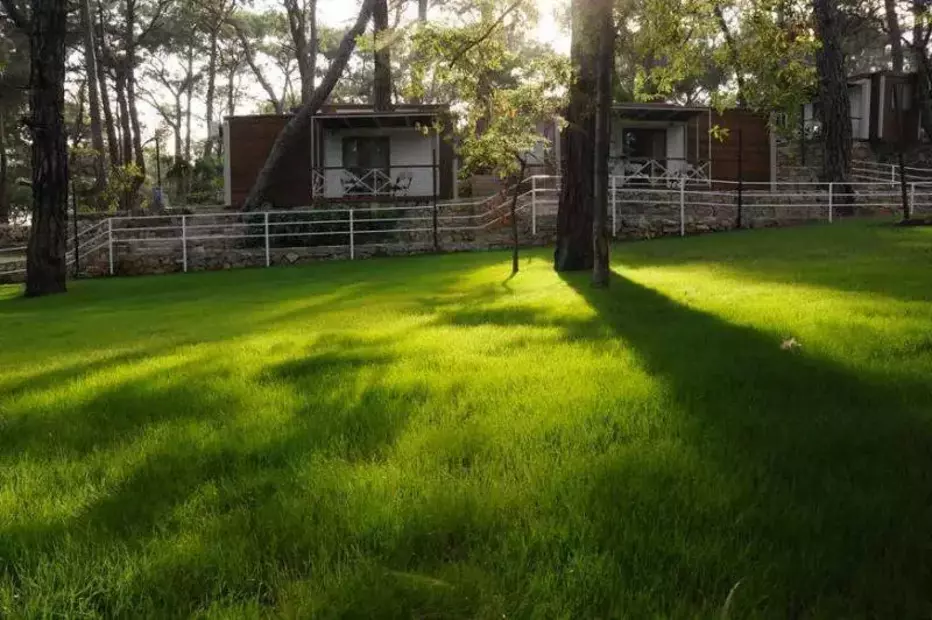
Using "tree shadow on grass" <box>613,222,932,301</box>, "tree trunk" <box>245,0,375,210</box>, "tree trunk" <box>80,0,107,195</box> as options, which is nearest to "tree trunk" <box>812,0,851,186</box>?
"tree shadow on grass" <box>613,222,932,301</box>

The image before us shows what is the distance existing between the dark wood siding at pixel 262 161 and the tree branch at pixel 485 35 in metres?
18.0

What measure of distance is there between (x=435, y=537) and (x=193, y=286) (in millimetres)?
13863

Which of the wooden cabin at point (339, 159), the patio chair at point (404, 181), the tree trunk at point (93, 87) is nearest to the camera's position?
the patio chair at point (404, 181)

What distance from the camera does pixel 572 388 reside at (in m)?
4.04

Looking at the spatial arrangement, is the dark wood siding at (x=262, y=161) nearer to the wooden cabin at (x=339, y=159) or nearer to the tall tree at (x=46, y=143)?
the wooden cabin at (x=339, y=159)

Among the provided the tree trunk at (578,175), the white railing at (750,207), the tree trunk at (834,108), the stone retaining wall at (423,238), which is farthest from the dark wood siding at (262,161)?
the tree trunk at (834,108)

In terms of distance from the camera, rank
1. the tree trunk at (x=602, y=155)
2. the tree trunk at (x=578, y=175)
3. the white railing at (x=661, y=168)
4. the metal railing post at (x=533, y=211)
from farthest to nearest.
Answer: the white railing at (x=661, y=168) < the metal railing post at (x=533, y=211) < the tree trunk at (x=578, y=175) < the tree trunk at (x=602, y=155)

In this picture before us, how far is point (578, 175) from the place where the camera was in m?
11.5

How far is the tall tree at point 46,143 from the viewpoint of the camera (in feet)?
47.5

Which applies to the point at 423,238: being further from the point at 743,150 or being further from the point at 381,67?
the point at 743,150

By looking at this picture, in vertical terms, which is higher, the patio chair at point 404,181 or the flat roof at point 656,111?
the flat roof at point 656,111

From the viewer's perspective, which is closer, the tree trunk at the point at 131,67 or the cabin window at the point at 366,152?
the cabin window at the point at 366,152

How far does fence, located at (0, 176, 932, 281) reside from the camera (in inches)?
741

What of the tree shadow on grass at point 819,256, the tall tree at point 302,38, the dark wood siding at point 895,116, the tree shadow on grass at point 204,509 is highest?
the tall tree at point 302,38
